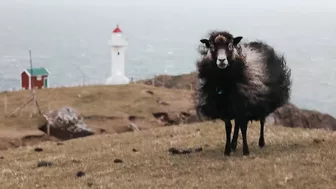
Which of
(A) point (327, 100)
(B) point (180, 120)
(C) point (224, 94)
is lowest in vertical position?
(A) point (327, 100)

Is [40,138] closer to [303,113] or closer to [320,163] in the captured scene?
[303,113]

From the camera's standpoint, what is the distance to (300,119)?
28.4m

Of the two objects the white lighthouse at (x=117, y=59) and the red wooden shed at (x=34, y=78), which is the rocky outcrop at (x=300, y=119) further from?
the red wooden shed at (x=34, y=78)

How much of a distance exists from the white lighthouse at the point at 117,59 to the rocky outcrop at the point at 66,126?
19.8m

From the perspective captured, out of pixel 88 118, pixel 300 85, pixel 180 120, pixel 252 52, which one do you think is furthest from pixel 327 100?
pixel 252 52

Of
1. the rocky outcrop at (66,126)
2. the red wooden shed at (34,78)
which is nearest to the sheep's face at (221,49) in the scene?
Result: the rocky outcrop at (66,126)

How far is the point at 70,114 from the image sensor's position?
32125 millimetres

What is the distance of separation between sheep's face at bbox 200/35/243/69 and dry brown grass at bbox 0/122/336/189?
211 cm

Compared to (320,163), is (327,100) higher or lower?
lower

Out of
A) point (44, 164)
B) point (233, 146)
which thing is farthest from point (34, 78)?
point (233, 146)

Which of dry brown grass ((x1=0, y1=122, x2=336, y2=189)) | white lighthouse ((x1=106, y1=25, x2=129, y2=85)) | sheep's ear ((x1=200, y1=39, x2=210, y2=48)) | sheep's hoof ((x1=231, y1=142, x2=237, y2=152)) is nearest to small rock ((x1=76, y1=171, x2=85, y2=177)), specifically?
dry brown grass ((x1=0, y1=122, x2=336, y2=189))

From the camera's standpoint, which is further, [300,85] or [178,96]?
[300,85]

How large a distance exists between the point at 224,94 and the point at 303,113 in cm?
1771

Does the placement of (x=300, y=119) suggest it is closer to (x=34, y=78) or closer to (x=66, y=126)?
(x=66, y=126)
